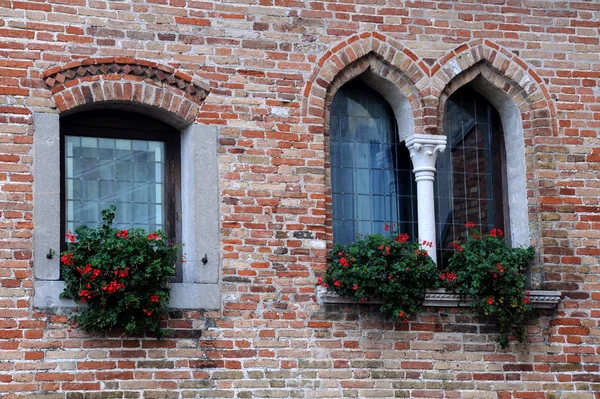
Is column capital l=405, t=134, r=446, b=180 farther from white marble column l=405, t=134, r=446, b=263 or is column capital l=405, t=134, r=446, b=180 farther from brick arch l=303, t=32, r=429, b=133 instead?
brick arch l=303, t=32, r=429, b=133

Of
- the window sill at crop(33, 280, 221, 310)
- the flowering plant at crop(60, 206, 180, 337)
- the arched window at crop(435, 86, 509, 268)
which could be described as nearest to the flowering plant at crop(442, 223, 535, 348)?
the arched window at crop(435, 86, 509, 268)

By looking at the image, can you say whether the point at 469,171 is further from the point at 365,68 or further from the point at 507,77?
the point at 365,68

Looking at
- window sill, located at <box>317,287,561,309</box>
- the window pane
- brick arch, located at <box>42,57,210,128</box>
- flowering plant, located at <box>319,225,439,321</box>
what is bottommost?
window sill, located at <box>317,287,561,309</box>

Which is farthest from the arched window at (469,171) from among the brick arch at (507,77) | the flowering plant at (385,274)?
the flowering plant at (385,274)

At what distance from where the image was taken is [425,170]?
435 inches

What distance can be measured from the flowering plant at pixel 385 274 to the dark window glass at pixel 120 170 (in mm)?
1475

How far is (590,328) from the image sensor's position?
11000mm

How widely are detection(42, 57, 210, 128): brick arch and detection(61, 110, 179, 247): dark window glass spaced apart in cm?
21

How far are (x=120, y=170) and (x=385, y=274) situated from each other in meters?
2.43

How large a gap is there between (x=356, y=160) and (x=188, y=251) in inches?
72.3

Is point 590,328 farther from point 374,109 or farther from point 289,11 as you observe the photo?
point 289,11

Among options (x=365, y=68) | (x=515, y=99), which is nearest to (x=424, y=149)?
(x=365, y=68)

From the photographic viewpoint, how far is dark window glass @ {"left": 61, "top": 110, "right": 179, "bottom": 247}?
10.4 metres

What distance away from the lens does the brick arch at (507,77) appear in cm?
1122
